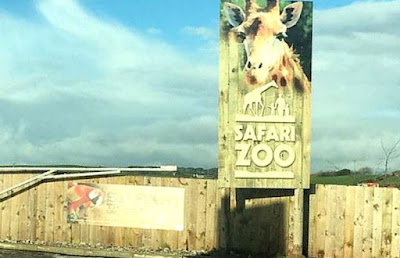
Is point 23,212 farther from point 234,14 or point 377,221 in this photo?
point 377,221

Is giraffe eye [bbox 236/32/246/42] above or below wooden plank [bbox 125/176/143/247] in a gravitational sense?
above

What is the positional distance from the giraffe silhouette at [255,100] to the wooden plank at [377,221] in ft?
10.0

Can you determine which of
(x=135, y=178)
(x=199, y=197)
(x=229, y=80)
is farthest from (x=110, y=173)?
(x=229, y=80)

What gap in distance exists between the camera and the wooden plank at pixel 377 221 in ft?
58.8

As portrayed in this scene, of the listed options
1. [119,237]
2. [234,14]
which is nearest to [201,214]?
[119,237]

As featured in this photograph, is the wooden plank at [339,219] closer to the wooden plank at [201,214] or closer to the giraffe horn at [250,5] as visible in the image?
the wooden plank at [201,214]

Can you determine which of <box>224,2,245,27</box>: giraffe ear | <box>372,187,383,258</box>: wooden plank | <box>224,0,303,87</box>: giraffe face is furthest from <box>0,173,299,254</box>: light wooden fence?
<box>224,2,245,27</box>: giraffe ear

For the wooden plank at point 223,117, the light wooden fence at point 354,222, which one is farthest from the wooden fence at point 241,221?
the wooden plank at point 223,117

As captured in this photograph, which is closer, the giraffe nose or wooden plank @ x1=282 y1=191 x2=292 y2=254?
the giraffe nose

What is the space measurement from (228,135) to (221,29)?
2313 mm

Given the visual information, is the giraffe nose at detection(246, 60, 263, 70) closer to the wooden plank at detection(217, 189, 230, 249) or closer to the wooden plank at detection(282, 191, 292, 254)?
the wooden plank at detection(217, 189, 230, 249)

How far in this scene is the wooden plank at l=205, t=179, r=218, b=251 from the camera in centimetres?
1914

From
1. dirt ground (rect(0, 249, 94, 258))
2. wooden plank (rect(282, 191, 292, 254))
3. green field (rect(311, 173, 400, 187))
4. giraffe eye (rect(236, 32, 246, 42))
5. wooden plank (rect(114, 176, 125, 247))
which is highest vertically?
giraffe eye (rect(236, 32, 246, 42))

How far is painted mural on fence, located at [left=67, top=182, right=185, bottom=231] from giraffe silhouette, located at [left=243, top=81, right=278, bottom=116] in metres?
2.75
